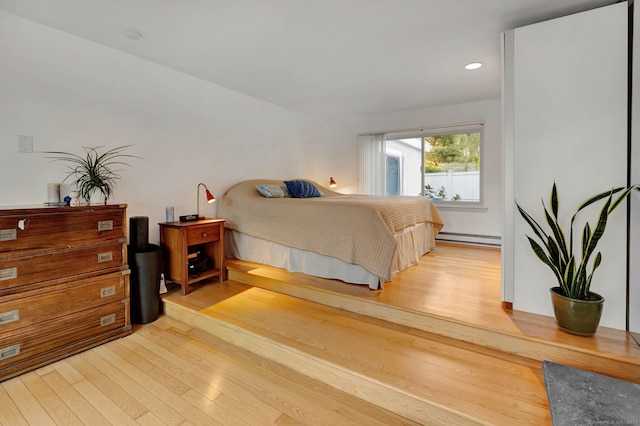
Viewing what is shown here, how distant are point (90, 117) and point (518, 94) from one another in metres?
3.38

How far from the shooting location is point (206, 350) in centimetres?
204

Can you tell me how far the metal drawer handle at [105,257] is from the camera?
2101 mm

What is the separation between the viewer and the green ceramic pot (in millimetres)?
1696

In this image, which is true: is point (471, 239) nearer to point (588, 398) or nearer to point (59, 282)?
point (588, 398)

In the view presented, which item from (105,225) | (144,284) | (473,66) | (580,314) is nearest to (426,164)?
(473,66)

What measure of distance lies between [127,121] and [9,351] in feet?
6.37

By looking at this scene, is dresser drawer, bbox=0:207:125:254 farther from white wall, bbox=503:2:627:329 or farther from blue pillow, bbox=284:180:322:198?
white wall, bbox=503:2:627:329

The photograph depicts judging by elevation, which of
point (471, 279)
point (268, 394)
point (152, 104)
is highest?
point (152, 104)

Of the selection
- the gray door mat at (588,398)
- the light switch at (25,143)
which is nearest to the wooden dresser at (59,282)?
the light switch at (25,143)

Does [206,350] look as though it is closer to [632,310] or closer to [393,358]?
[393,358]

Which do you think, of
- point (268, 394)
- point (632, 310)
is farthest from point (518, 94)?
point (268, 394)

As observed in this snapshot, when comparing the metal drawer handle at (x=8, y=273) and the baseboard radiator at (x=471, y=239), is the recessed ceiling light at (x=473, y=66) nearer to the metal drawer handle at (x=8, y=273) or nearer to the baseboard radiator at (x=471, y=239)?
the baseboard radiator at (x=471, y=239)

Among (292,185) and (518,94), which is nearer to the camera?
(518,94)

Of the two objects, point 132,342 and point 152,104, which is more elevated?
point 152,104
